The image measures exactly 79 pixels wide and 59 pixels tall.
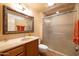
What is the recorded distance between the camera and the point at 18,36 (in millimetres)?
1311

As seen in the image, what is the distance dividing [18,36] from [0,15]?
381 millimetres

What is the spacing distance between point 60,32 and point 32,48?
19.6 inches

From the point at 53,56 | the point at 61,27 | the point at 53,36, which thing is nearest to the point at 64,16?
the point at 61,27

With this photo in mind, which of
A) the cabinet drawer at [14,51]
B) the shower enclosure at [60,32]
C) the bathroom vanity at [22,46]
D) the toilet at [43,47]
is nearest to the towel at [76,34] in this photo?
the shower enclosure at [60,32]

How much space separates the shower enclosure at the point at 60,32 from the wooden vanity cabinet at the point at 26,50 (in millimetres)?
173

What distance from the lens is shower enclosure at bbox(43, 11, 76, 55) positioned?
1.34 meters

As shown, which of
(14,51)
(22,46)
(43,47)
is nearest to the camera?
(14,51)

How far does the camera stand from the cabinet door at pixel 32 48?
1314mm

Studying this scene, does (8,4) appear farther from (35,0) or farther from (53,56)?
(53,56)

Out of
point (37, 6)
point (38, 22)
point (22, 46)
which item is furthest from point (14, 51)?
point (37, 6)

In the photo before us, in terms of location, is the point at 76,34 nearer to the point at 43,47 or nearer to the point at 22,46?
the point at 43,47

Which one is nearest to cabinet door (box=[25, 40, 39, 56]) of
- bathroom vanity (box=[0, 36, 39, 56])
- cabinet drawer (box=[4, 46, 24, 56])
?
bathroom vanity (box=[0, 36, 39, 56])

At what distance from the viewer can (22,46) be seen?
4.03 ft

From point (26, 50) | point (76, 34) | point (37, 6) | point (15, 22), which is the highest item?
point (37, 6)
